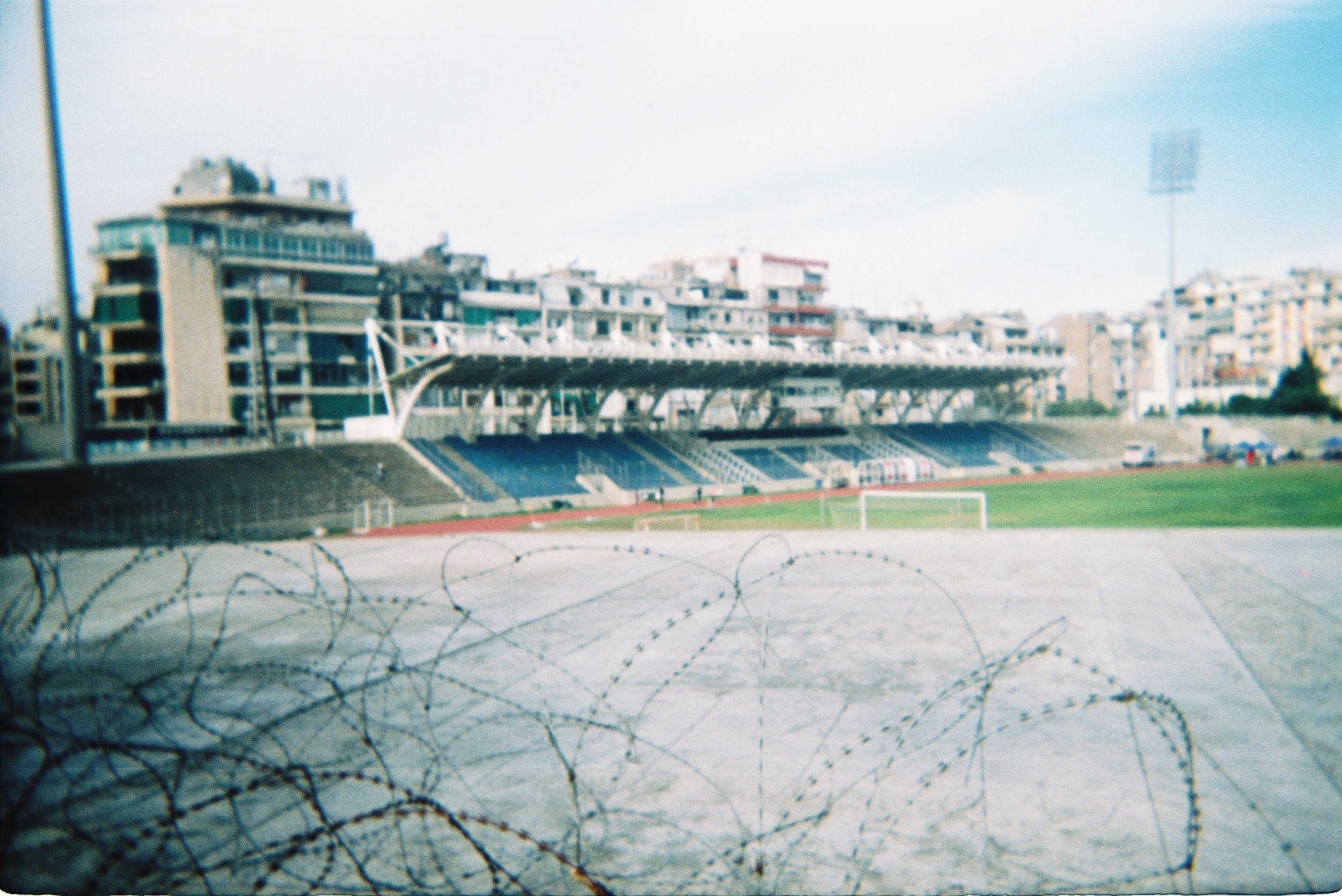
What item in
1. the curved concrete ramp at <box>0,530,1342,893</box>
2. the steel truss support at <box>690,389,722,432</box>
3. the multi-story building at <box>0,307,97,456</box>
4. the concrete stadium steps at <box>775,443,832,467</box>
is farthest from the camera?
the steel truss support at <box>690,389,722,432</box>

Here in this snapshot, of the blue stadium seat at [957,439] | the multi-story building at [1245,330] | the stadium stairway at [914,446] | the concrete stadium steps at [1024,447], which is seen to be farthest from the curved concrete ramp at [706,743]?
the multi-story building at [1245,330]

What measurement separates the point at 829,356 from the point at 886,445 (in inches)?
361

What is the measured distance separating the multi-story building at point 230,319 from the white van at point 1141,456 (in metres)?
58.7

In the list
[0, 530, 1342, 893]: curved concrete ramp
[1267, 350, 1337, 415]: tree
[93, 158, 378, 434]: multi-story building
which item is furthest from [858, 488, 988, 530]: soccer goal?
[93, 158, 378, 434]: multi-story building

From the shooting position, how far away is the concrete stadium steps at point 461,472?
152ft

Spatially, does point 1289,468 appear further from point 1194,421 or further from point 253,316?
point 253,316

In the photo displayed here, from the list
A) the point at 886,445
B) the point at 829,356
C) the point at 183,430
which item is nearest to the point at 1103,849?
the point at 183,430

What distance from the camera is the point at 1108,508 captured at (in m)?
40.2

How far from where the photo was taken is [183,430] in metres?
49.1

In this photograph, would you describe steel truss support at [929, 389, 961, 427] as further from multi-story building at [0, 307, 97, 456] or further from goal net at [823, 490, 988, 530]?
multi-story building at [0, 307, 97, 456]

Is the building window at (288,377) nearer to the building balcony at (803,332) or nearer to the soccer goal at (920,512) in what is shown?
the soccer goal at (920,512)

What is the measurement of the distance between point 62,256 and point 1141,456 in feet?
240

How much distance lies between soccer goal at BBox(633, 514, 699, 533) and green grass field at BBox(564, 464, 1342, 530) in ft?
1.95

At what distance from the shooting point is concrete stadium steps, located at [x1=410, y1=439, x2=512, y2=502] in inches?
1828
